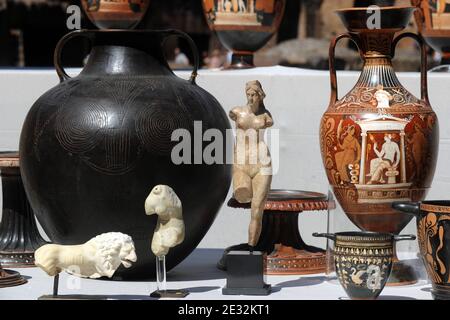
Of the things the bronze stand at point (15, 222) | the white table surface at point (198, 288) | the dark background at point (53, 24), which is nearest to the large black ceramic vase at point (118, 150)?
the white table surface at point (198, 288)

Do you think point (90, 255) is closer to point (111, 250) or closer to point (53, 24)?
point (111, 250)

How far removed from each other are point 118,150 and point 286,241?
2.85ft

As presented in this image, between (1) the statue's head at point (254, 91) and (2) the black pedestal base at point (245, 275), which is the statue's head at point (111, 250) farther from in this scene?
(1) the statue's head at point (254, 91)

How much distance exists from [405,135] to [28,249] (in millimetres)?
1586

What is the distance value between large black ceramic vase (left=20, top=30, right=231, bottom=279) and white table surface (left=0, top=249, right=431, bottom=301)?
117 millimetres

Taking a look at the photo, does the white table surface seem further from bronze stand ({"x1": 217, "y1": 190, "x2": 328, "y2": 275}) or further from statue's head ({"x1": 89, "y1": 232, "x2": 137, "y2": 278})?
statue's head ({"x1": 89, "y1": 232, "x2": 137, "y2": 278})

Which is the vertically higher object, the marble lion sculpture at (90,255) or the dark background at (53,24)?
the dark background at (53,24)

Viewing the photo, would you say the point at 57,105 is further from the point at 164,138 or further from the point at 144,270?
the point at 144,270

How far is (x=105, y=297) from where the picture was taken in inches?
156

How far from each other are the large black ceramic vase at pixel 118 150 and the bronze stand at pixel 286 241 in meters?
0.30

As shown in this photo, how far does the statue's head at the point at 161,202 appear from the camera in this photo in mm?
3951

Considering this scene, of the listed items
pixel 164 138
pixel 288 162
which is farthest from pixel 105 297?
pixel 288 162

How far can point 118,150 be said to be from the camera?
412cm

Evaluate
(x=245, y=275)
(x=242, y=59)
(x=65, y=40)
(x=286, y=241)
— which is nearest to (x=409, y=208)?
(x=245, y=275)
